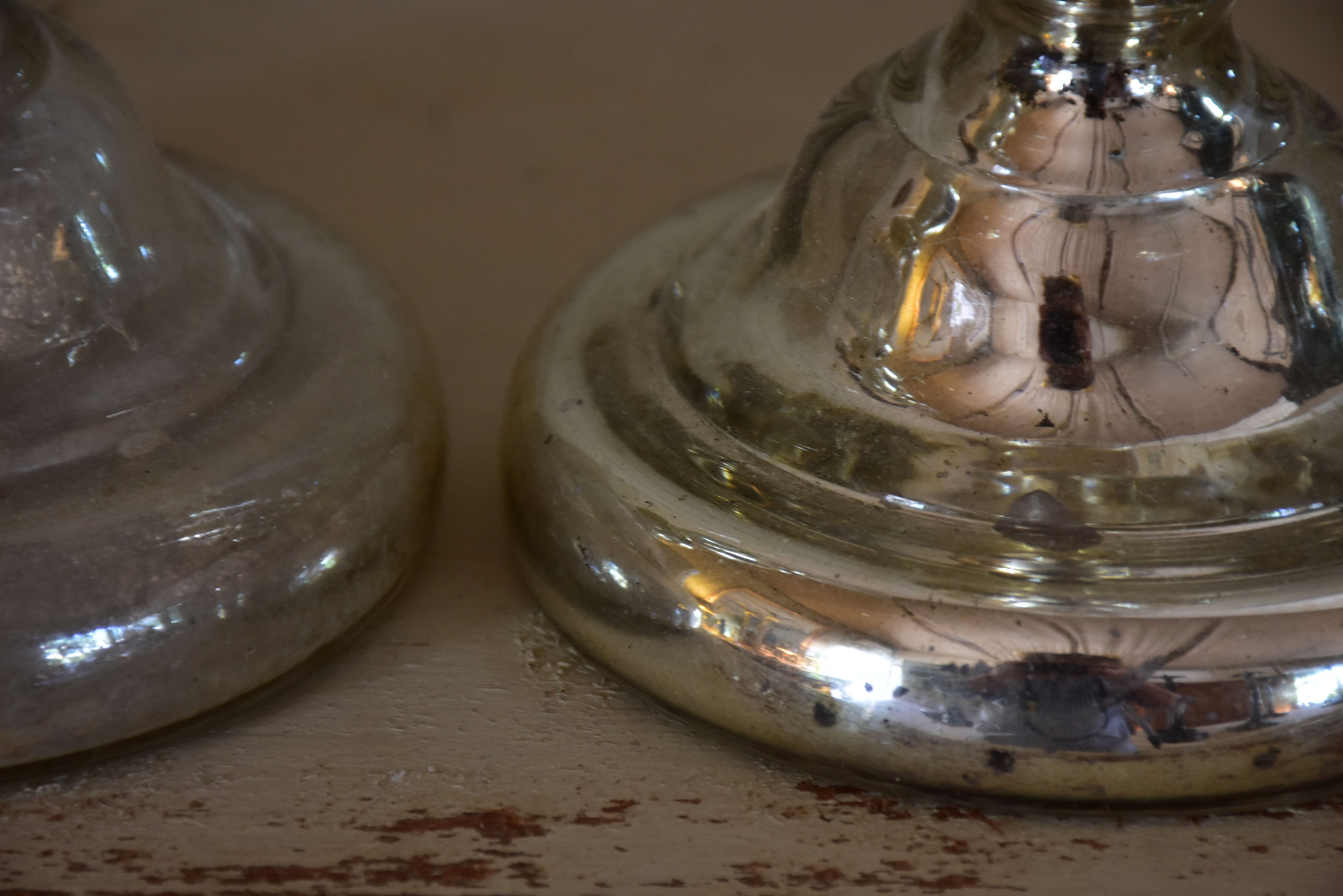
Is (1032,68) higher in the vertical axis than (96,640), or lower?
higher

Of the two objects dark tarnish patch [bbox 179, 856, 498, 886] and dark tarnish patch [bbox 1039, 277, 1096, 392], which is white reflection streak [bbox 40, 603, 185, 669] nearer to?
dark tarnish patch [bbox 179, 856, 498, 886]

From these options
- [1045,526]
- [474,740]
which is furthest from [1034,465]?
[474,740]

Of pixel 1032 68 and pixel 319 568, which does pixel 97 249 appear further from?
pixel 1032 68

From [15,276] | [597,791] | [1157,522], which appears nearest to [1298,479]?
[1157,522]

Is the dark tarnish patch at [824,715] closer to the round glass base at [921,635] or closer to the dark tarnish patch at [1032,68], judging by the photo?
the round glass base at [921,635]

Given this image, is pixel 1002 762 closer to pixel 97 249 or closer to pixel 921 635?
pixel 921 635

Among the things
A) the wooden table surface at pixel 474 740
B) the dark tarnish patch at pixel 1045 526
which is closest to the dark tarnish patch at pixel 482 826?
the wooden table surface at pixel 474 740
